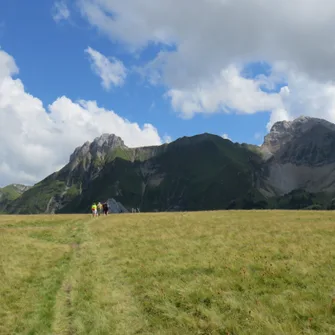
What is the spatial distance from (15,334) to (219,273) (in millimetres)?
8782

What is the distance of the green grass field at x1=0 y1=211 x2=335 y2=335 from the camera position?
12.0m

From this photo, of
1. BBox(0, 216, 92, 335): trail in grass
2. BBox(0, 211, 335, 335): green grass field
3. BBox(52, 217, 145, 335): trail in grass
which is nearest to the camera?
BBox(0, 211, 335, 335): green grass field

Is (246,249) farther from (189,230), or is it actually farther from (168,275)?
(189,230)

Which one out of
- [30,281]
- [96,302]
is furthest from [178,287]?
[30,281]

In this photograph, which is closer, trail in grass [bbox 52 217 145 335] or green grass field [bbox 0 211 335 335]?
green grass field [bbox 0 211 335 335]

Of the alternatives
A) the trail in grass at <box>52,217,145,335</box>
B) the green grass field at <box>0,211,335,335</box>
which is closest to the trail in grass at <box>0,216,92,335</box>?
the green grass field at <box>0,211,335,335</box>

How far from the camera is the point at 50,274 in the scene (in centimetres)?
2145

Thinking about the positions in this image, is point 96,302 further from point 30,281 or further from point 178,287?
point 30,281

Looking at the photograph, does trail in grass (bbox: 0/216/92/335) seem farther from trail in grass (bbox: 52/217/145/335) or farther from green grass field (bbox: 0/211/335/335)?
trail in grass (bbox: 52/217/145/335)

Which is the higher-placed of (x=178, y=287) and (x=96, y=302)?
(x=178, y=287)

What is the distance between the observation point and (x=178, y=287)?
16016 millimetres

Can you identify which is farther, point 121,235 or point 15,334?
point 121,235


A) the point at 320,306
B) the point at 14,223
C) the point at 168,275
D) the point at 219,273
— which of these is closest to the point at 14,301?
the point at 168,275

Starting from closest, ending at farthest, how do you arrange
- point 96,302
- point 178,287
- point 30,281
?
point 96,302
point 178,287
point 30,281
